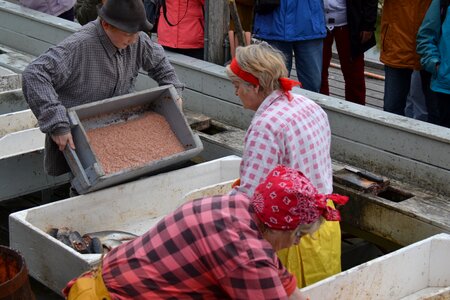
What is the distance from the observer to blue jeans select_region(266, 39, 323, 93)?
718 cm

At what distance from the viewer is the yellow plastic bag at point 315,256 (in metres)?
4.57

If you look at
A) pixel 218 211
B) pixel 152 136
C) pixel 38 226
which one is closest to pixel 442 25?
pixel 152 136

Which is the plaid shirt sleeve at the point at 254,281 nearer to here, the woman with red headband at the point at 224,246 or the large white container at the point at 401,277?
the woman with red headband at the point at 224,246

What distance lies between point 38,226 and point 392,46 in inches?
123

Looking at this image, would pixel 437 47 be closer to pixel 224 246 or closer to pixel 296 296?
pixel 296 296

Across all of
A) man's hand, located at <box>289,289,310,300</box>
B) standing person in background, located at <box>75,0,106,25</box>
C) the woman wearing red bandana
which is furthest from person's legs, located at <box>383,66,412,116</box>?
man's hand, located at <box>289,289,310,300</box>

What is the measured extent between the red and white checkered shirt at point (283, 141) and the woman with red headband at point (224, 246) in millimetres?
817

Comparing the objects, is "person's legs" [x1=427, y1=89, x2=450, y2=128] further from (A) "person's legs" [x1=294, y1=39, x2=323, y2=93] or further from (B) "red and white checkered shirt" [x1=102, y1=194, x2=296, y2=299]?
(B) "red and white checkered shirt" [x1=102, y1=194, x2=296, y2=299]

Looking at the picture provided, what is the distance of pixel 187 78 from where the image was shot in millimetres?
7594

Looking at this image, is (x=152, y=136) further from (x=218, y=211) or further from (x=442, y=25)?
(x=218, y=211)

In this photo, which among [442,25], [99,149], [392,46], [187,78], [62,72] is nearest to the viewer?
[62,72]

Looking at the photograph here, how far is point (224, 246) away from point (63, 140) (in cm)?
244

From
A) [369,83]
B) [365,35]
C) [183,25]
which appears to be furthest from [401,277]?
[369,83]

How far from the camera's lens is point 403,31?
22.3ft
